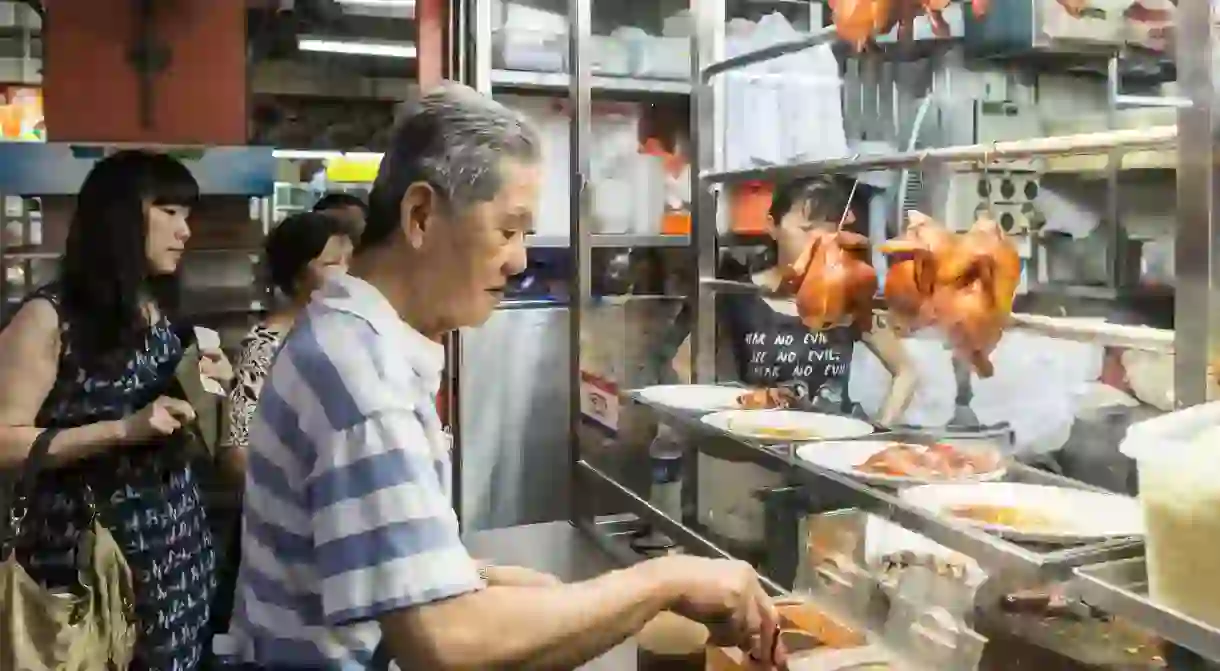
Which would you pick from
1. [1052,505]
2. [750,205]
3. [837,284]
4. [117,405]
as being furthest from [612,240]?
[1052,505]

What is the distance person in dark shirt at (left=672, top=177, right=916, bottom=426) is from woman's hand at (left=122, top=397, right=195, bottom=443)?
125cm

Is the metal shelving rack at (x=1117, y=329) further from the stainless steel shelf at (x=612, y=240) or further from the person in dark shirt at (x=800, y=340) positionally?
the stainless steel shelf at (x=612, y=240)

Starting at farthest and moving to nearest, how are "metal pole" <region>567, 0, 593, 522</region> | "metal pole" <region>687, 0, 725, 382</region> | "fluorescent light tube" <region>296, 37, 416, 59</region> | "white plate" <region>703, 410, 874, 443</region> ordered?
"fluorescent light tube" <region>296, 37, 416, 59</region>, "metal pole" <region>567, 0, 593, 522</region>, "metal pole" <region>687, 0, 725, 382</region>, "white plate" <region>703, 410, 874, 443</region>

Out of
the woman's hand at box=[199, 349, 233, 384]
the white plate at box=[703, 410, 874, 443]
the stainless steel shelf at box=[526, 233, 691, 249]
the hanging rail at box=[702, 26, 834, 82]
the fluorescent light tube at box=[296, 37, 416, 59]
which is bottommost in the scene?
the white plate at box=[703, 410, 874, 443]

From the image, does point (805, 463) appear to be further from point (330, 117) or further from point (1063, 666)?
point (330, 117)

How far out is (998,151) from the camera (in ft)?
5.38

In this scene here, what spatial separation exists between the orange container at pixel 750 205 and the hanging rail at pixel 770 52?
699mm

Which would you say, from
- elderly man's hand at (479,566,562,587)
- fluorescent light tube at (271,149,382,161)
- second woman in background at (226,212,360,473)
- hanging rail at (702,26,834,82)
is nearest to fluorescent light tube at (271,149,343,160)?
fluorescent light tube at (271,149,382,161)

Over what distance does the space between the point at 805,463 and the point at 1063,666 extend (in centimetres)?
51

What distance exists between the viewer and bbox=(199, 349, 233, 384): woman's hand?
282cm

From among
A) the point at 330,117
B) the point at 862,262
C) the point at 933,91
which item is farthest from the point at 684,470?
the point at 330,117

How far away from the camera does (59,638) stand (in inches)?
86.3

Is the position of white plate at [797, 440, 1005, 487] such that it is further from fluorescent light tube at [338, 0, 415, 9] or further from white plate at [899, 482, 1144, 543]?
fluorescent light tube at [338, 0, 415, 9]

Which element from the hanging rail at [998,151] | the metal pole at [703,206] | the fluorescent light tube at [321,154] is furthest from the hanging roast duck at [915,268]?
the fluorescent light tube at [321,154]
